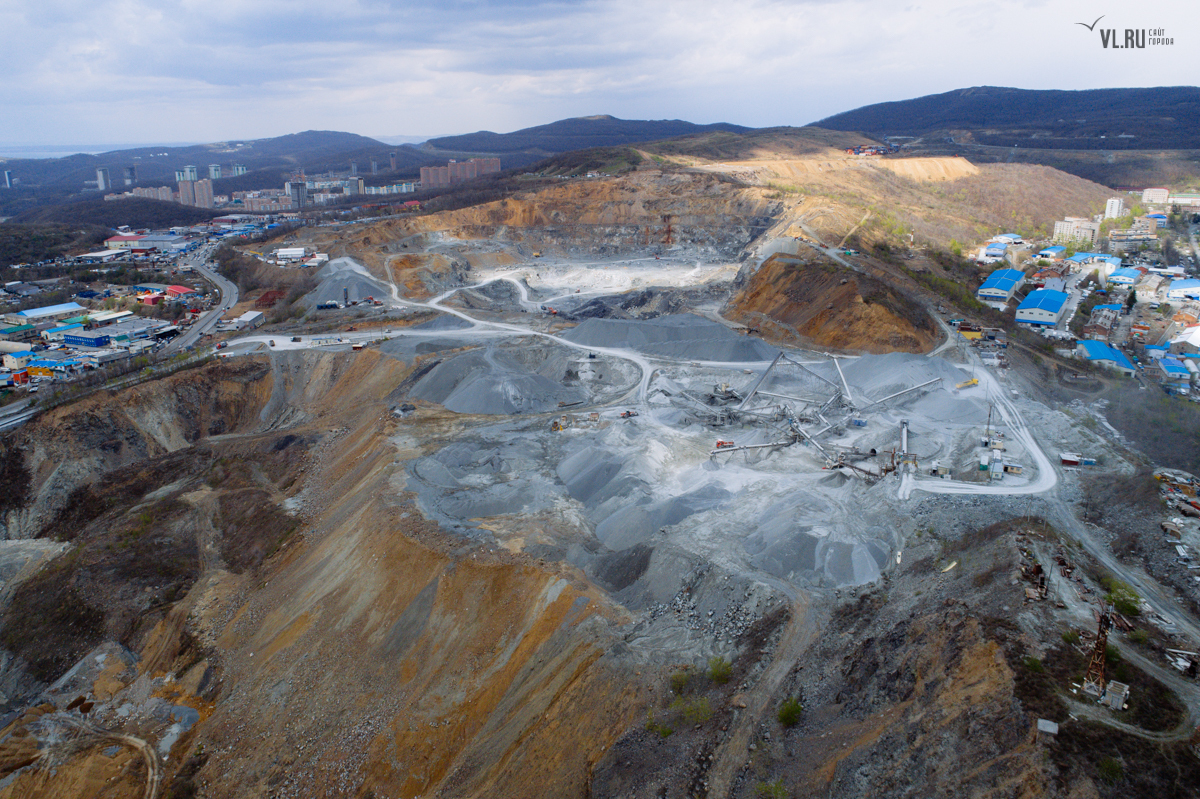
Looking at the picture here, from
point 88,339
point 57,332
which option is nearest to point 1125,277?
point 88,339

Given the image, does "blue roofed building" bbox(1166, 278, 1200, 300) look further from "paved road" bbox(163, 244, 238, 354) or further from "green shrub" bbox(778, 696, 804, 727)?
"paved road" bbox(163, 244, 238, 354)

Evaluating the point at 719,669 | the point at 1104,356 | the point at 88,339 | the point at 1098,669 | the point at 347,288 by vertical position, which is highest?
the point at 347,288

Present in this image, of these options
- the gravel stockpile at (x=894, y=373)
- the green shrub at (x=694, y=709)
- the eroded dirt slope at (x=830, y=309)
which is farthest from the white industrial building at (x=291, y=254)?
the green shrub at (x=694, y=709)

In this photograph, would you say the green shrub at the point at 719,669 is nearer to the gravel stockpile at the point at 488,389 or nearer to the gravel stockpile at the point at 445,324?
the gravel stockpile at the point at 488,389

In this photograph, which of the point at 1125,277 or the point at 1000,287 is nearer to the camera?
the point at 1000,287

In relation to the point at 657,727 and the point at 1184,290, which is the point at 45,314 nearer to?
the point at 657,727

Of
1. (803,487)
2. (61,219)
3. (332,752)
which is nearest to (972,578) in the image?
(803,487)
